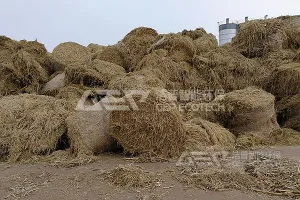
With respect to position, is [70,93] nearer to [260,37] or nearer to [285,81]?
[285,81]

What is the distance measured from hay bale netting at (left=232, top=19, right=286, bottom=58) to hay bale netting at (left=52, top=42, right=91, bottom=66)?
3253 millimetres

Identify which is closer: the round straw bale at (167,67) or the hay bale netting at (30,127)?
the hay bale netting at (30,127)

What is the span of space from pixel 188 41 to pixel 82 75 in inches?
84.0

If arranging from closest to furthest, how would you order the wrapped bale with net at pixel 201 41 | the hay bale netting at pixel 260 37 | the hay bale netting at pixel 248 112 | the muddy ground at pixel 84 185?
the muddy ground at pixel 84 185 < the hay bale netting at pixel 248 112 < the hay bale netting at pixel 260 37 < the wrapped bale with net at pixel 201 41

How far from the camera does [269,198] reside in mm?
3129

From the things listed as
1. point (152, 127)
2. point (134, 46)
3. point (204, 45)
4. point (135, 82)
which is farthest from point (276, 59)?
point (152, 127)

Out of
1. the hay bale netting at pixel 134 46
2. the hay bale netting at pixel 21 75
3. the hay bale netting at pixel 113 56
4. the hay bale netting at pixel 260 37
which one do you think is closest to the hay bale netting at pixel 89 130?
the hay bale netting at pixel 21 75

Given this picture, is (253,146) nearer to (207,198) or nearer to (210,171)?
(210,171)

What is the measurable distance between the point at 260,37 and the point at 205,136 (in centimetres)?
345

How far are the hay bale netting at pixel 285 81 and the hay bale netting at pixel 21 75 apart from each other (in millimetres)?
4195

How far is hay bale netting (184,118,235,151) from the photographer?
4468 mm

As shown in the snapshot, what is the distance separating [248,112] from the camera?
5211 mm

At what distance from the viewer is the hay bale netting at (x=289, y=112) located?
603 centimetres

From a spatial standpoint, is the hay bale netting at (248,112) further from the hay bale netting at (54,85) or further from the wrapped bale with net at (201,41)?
the hay bale netting at (54,85)
